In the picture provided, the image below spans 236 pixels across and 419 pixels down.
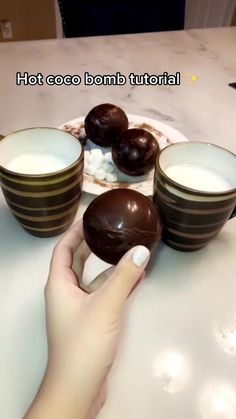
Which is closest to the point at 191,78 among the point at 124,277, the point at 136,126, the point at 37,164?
the point at 136,126

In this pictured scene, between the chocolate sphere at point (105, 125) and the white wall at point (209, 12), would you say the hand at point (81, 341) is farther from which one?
the white wall at point (209, 12)

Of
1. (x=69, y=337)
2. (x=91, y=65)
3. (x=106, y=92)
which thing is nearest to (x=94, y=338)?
(x=69, y=337)

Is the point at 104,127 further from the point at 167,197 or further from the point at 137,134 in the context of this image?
the point at 167,197

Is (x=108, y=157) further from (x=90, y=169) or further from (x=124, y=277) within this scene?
(x=124, y=277)

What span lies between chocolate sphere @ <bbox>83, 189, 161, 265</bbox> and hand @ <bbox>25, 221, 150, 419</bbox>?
0.02 metres

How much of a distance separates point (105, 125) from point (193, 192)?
24 centimetres

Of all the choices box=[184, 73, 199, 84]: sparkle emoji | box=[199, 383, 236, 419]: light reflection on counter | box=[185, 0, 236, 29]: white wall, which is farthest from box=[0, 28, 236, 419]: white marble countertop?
box=[185, 0, 236, 29]: white wall

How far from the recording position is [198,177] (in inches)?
17.5

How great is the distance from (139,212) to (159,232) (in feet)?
0.11

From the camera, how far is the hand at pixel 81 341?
31cm

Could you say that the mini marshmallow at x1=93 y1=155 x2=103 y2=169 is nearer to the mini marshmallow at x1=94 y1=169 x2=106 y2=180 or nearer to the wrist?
the mini marshmallow at x1=94 y1=169 x2=106 y2=180

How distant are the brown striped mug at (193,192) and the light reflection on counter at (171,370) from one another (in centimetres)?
13

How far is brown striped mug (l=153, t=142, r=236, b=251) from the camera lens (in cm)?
39

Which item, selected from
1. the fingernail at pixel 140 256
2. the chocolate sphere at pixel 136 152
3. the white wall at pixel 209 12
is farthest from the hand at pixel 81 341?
the white wall at pixel 209 12
